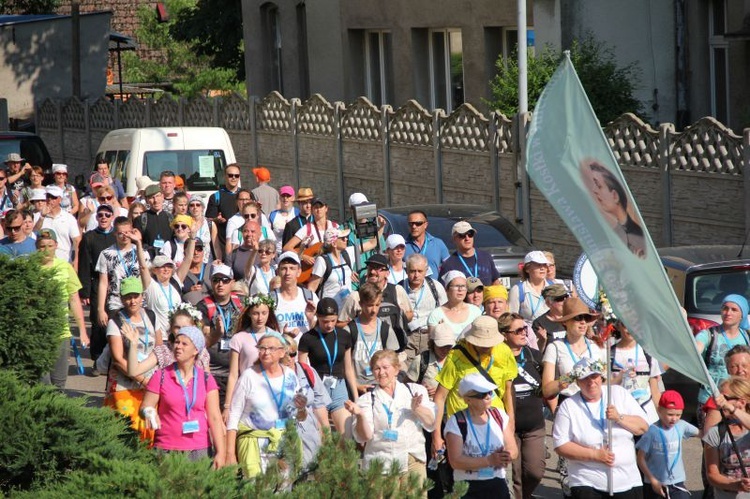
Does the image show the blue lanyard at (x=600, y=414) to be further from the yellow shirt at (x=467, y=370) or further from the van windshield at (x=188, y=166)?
the van windshield at (x=188, y=166)

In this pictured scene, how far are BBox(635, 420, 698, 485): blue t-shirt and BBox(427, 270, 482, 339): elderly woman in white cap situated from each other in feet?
7.18

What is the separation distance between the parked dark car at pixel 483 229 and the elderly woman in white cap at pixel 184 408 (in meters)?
6.01

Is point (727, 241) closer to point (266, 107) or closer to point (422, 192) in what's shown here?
point (422, 192)

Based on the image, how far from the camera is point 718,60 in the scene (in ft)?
77.4

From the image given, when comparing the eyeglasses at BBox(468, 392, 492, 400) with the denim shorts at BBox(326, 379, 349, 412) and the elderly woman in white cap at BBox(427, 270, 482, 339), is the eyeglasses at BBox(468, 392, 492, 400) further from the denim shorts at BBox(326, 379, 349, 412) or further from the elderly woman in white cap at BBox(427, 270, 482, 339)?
the elderly woman in white cap at BBox(427, 270, 482, 339)

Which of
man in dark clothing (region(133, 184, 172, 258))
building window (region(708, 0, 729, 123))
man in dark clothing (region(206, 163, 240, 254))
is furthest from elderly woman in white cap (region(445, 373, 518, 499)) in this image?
building window (region(708, 0, 729, 123))

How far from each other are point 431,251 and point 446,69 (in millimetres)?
16000

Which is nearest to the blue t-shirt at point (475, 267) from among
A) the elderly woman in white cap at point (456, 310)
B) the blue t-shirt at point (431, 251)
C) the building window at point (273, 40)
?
the blue t-shirt at point (431, 251)

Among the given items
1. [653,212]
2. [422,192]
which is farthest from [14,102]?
[653,212]

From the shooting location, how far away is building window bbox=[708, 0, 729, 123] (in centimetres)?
2342

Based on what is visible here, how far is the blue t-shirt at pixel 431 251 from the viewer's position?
13.7 m

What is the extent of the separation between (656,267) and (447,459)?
2.85 m

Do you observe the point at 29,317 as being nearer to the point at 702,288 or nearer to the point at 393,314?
the point at 393,314

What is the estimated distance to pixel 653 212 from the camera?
1820cm
